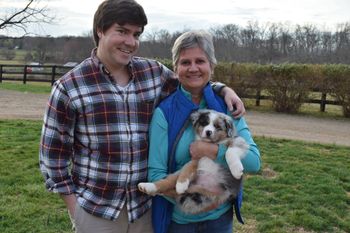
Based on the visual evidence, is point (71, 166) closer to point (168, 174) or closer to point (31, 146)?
point (168, 174)

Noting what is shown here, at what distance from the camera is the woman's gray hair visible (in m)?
2.94

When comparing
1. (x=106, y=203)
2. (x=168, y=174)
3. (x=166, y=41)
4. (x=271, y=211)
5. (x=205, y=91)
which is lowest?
(x=271, y=211)

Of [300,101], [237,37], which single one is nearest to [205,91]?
[300,101]

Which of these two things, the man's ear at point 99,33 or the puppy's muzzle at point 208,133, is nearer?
the man's ear at point 99,33

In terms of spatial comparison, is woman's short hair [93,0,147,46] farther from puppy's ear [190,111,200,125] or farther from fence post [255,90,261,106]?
fence post [255,90,261,106]

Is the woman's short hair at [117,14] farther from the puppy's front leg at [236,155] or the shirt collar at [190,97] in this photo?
the puppy's front leg at [236,155]

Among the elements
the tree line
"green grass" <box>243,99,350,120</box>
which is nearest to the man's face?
"green grass" <box>243,99,350,120</box>

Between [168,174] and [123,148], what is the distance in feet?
1.11

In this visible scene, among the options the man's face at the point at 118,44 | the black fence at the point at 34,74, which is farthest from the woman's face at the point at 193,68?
the black fence at the point at 34,74

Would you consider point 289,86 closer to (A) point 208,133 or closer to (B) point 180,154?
(A) point 208,133

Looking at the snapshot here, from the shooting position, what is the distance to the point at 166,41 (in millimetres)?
47219

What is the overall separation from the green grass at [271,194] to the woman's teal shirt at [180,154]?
113 inches

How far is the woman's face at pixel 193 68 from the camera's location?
293 centimetres

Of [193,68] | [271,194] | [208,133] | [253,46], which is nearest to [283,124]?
[271,194]
